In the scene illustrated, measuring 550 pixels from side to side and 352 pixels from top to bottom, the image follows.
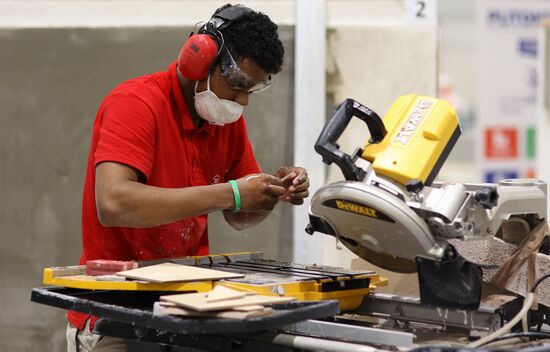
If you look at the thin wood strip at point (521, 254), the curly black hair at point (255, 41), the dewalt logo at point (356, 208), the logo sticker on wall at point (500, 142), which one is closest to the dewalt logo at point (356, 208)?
the dewalt logo at point (356, 208)

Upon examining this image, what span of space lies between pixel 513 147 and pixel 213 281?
299 cm

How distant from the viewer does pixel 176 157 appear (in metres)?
2.39

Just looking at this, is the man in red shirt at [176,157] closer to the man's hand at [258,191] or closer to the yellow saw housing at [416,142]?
the man's hand at [258,191]

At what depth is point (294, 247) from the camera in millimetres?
4055

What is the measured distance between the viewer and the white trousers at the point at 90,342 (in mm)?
2123

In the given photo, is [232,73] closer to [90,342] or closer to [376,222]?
[376,222]

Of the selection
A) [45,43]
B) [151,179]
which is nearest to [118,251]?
[151,179]

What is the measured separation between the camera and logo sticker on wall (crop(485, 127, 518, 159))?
455cm

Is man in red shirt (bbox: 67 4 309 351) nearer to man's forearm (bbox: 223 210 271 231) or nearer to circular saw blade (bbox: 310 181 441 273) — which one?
man's forearm (bbox: 223 210 271 231)

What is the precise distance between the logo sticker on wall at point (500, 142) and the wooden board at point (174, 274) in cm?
274

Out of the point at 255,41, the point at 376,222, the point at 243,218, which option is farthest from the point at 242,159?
the point at 376,222

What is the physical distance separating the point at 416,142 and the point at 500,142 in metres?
2.75

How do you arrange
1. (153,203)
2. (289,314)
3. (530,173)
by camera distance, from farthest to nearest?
1. (530,173)
2. (153,203)
3. (289,314)

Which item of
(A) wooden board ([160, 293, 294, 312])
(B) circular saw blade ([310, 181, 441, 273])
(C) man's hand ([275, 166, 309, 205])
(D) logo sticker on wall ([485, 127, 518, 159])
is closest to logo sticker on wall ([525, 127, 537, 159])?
(D) logo sticker on wall ([485, 127, 518, 159])
